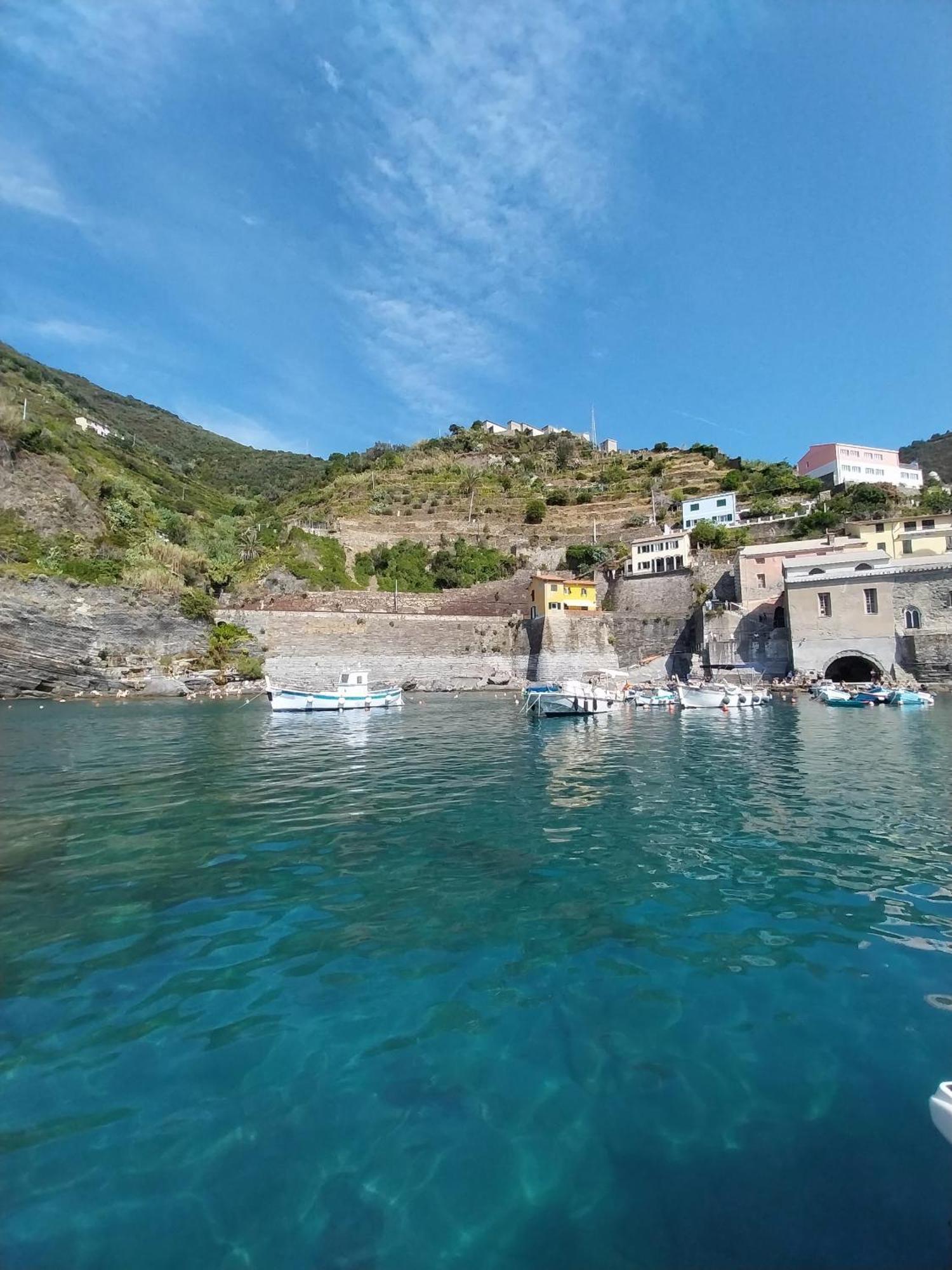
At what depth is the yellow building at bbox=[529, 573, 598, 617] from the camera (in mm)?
43406

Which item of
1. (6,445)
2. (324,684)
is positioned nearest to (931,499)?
(324,684)

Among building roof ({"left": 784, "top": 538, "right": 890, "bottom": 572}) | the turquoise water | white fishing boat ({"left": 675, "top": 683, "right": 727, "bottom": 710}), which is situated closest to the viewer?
the turquoise water

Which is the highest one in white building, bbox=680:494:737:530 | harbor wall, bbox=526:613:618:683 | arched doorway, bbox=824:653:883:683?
white building, bbox=680:494:737:530

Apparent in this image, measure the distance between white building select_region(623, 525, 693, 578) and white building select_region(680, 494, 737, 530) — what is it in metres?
5.02

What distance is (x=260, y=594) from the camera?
4447cm

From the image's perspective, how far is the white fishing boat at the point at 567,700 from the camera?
2641 centimetres

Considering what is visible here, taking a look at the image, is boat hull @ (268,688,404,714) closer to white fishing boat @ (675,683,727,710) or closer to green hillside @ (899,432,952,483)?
white fishing boat @ (675,683,727,710)

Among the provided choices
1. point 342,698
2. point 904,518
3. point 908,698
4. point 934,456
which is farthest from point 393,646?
point 934,456

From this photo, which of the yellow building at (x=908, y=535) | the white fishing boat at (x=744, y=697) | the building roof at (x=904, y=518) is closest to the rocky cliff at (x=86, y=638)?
the white fishing boat at (x=744, y=697)

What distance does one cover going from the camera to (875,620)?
3312 centimetres

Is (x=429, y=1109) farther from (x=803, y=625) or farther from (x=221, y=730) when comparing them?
(x=803, y=625)

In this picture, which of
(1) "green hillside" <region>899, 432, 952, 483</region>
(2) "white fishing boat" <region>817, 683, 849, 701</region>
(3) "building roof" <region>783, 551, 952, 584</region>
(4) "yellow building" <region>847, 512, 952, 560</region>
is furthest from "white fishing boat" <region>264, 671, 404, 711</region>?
(1) "green hillside" <region>899, 432, 952, 483</region>

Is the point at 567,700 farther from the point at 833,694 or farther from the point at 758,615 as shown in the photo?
the point at 758,615

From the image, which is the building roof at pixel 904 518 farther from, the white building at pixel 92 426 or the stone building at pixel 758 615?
the white building at pixel 92 426
